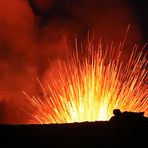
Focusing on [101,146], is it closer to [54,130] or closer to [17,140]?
[54,130]

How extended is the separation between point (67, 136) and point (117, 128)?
6.44ft

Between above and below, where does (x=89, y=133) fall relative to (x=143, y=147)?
above

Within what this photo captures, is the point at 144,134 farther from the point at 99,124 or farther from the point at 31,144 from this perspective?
the point at 31,144

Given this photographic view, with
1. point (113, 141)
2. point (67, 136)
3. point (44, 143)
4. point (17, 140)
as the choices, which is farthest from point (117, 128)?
point (17, 140)

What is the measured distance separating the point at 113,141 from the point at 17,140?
368cm

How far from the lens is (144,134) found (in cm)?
1428

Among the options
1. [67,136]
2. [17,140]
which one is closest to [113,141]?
[67,136]

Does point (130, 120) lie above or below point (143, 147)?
above

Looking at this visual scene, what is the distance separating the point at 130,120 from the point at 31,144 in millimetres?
3981

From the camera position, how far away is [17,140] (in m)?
13.8

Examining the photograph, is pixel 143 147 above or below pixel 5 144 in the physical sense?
below

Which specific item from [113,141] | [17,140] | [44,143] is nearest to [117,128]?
[113,141]

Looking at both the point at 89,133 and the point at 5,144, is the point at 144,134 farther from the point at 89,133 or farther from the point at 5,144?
the point at 5,144

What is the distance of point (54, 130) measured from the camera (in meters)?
13.8
